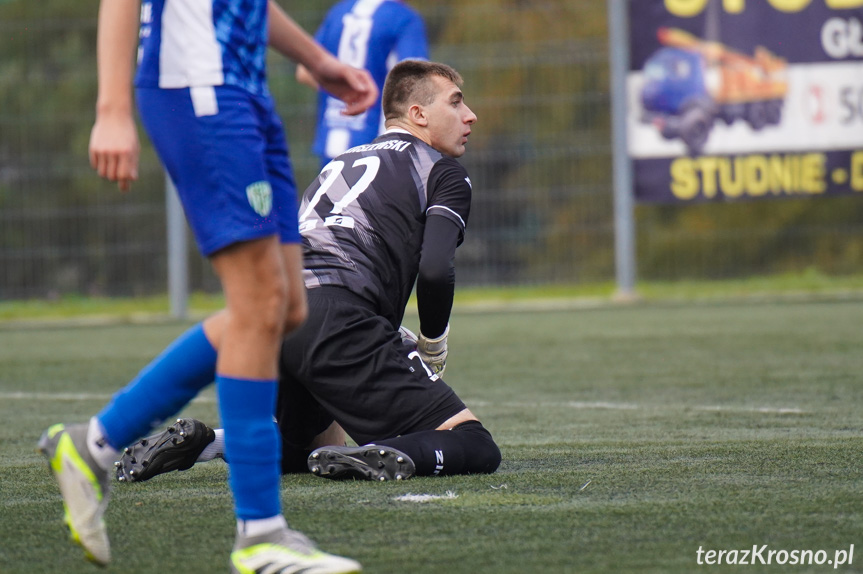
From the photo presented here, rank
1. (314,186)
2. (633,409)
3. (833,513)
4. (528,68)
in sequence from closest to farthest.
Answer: (833,513), (314,186), (633,409), (528,68)

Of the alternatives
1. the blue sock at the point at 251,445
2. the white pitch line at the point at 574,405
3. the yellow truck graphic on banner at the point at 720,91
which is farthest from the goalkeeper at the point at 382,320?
the yellow truck graphic on banner at the point at 720,91

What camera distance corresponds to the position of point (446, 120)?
13.1 ft

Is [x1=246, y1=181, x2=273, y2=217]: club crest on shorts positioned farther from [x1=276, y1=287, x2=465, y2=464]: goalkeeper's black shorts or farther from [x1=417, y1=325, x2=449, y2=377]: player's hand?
[x1=417, y1=325, x2=449, y2=377]: player's hand

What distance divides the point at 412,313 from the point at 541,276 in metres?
1.45

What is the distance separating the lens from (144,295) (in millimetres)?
11742

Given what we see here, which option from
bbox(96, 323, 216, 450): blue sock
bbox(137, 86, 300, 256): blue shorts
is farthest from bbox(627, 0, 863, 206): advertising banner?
bbox(137, 86, 300, 256): blue shorts

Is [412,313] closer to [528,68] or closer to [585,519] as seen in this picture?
[528,68]

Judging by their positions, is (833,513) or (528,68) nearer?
(833,513)

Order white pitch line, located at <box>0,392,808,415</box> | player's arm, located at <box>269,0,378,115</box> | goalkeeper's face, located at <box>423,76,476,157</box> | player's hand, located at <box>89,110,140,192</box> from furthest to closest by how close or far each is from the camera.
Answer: white pitch line, located at <box>0,392,808,415</box> < goalkeeper's face, located at <box>423,76,476,157</box> < player's arm, located at <box>269,0,378,115</box> < player's hand, located at <box>89,110,140,192</box>

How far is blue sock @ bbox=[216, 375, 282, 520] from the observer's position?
2.48 m

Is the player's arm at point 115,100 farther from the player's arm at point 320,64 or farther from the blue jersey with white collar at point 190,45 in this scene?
the player's arm at point 320,64

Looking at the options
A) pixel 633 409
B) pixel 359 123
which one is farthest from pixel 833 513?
pixel 359 123

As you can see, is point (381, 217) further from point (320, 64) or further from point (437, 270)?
Answer: point (320, 64)

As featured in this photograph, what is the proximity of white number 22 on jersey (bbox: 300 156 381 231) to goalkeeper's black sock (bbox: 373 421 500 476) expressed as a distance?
2.19 ft
